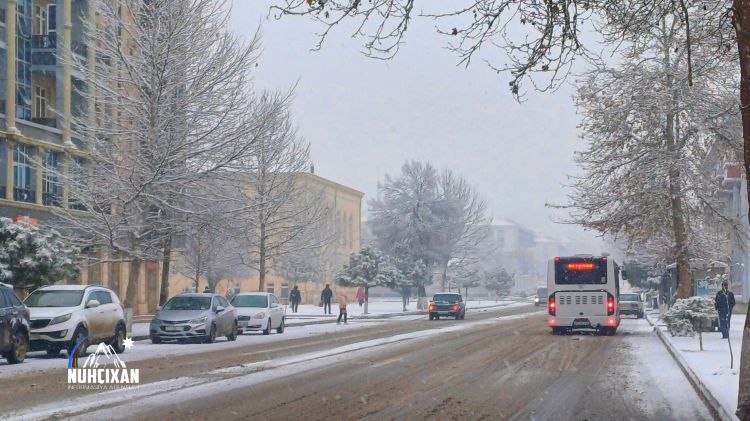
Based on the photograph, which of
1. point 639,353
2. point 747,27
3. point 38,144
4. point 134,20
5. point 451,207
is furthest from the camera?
point 451,207

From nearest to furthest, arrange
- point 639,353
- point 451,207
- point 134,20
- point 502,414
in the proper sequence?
1. point 502,414
2. point 639,353
3. point 134,20
4. point 451,207

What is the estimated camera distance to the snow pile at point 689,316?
30.0 metres

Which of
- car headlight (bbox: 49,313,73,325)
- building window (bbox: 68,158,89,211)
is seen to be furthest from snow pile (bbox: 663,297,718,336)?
building window (bbox: 68,158,89,211)

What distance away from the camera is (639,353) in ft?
86.9

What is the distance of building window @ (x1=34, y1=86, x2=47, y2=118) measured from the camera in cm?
4700

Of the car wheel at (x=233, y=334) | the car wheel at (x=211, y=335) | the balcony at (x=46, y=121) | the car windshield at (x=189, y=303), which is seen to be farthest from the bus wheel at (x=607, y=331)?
the balcony at (x=46, y=121)

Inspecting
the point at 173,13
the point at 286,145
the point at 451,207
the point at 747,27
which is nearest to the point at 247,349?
the point at 173,13

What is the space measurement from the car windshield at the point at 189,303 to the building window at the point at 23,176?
15338mm

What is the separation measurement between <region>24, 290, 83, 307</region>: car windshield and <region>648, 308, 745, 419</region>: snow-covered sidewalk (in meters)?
13.9

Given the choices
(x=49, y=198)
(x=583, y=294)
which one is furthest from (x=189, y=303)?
(x=49, y=198)

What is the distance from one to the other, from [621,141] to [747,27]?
24.2 meters

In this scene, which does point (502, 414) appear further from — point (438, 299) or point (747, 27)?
point (438, 299)

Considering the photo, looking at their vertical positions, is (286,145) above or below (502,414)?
above

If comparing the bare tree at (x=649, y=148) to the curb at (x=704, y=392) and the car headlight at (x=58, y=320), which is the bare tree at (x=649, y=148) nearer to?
the curb at (x=704, y=392)
